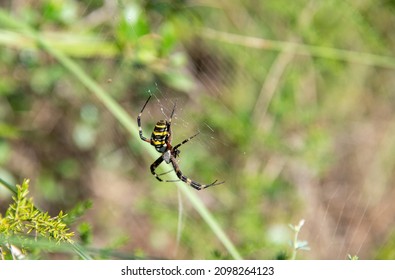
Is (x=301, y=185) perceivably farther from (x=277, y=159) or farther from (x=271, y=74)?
(x=271, y=74)

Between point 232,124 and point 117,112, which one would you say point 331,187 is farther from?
point 117,112

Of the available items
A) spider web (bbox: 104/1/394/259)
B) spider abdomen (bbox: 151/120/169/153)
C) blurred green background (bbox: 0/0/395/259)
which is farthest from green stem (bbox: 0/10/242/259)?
spider web (bbox: 104/1/394/259)

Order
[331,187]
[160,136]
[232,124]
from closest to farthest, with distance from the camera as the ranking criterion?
[160,136] < [232,124] < [331,187]

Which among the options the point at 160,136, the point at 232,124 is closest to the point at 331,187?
the point at 232,124

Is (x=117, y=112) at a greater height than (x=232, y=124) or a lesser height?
lesser

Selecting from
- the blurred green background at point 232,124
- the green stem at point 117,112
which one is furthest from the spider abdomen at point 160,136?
the blurred green background at point 232,124

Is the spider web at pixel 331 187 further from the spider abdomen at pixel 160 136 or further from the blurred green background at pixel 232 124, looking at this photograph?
the spider abdomen at pixel 160 136
